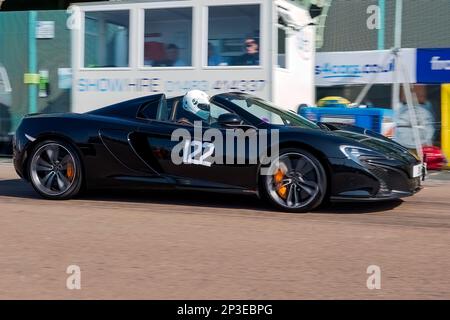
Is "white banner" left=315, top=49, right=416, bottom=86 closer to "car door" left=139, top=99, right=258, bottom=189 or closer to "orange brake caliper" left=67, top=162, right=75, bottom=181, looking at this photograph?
"car door" left=139, top=99, right=258, bottom=189

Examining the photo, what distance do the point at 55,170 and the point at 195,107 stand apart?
1.84 m

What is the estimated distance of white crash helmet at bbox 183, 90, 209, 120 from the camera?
704 centimetres

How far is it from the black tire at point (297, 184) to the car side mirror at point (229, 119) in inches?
22.3

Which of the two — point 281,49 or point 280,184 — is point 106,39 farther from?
point 280,184

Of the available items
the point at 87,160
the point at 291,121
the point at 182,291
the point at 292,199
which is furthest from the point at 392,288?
the point at 87,160

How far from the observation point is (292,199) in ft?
21.9

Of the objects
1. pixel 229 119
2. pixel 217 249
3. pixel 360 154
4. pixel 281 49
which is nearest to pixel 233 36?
pixel 281 49

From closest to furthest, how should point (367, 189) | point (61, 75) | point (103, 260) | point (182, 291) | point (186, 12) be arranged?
point (182, 291), point (103, 260), point (367, 189), point (186, 12), point (61, 75)

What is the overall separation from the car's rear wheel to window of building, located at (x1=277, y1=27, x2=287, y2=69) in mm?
4531

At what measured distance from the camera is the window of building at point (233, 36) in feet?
33.6

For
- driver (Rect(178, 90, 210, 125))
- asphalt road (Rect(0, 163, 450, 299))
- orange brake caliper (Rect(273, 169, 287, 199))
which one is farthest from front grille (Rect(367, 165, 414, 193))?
driver (Rect(178, 90, 210, 125))

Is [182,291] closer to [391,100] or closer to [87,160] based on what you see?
[87,160]

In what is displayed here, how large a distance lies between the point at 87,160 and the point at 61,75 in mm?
6301

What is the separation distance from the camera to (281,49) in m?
10.9
